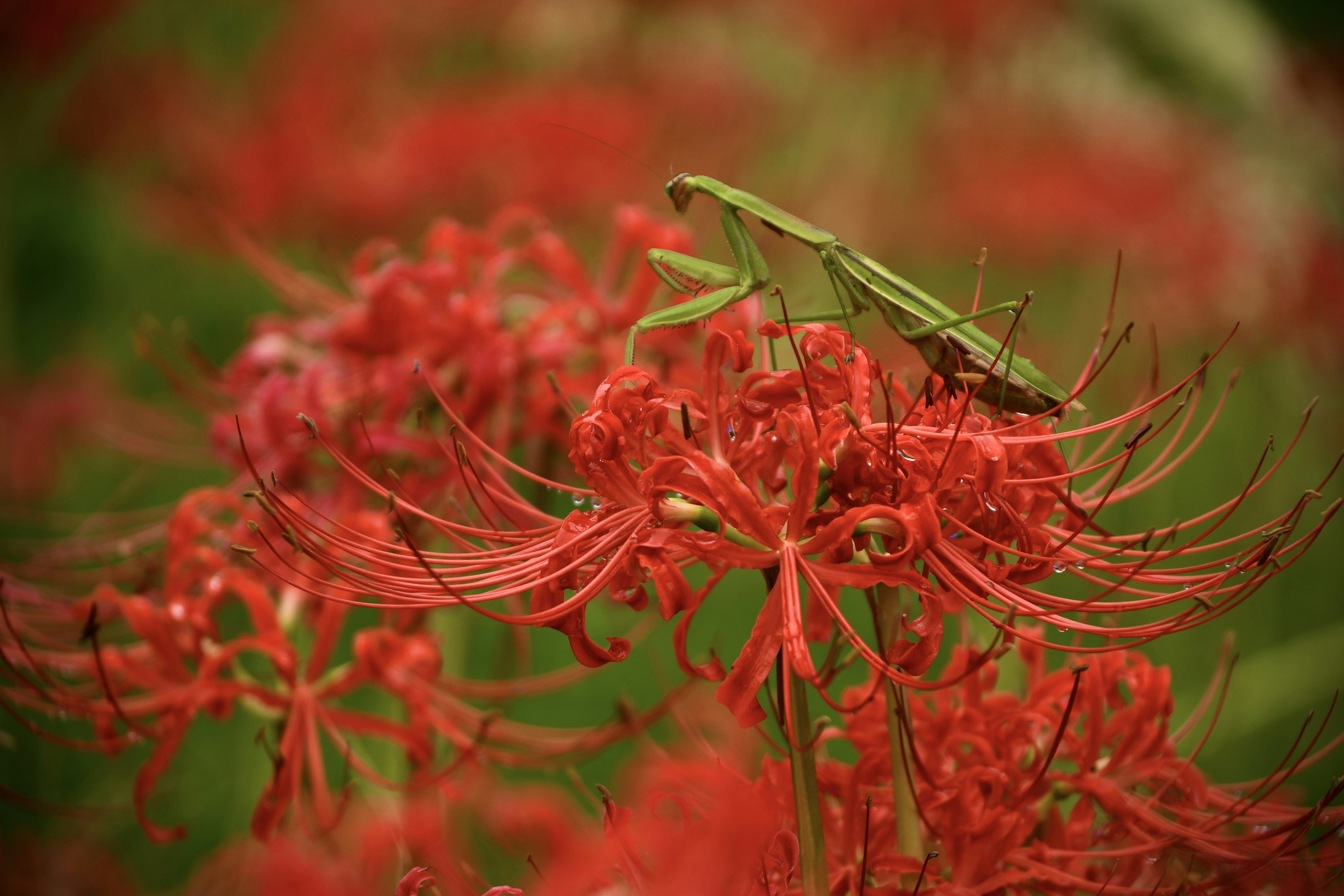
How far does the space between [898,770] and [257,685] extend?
754 mm

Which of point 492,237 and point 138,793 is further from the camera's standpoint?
point 492,237

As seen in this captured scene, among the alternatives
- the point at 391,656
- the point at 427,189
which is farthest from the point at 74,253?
the point at 391,656

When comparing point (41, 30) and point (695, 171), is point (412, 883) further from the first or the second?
point (41, 30)

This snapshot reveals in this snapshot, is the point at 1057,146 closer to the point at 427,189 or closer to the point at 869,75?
the point at 869,75

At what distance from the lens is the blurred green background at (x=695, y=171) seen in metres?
2.27

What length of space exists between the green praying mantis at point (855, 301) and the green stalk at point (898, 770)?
8.2 inches

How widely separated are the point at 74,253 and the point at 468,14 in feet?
5.30

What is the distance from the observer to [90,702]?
3.97 ft

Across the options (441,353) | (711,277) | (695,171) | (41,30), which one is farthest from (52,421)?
(711,277)

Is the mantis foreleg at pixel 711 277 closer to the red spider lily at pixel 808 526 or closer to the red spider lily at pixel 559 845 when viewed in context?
the red spider lily at pixel 808 526

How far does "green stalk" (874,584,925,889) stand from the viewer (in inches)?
33.2

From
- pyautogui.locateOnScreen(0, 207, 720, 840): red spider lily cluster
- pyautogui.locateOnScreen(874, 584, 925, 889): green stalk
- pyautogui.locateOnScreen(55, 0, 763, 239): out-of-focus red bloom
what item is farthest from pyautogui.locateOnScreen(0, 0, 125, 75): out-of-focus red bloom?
pyautogui.locateOnScreen(874, 584, 925, 889): green stalk

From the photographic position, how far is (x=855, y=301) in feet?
3.64

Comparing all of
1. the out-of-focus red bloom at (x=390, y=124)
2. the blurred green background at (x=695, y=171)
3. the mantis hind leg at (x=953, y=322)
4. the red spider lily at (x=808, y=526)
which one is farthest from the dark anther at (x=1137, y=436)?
the out-of-focus red bloom at (x=390, y=124)
